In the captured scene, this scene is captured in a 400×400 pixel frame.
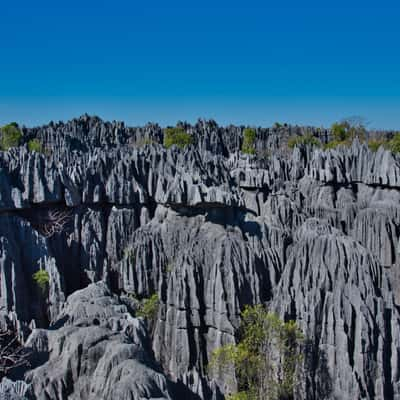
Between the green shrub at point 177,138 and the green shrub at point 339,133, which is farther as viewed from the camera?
the green shrub at point 339,133

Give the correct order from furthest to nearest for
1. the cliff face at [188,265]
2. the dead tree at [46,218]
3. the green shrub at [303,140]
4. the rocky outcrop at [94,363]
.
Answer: the green shrub at [303,140] → the dead tree at [46,218] → the cliff face at [188,265] → the rocky outcrop at [94,363]

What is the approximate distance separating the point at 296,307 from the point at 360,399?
14.4ft

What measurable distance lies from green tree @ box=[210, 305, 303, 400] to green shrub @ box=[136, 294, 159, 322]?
17.9 ft

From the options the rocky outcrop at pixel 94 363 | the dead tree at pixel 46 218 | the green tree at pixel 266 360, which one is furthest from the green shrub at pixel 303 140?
the rocky outcrop at pixel 94 363

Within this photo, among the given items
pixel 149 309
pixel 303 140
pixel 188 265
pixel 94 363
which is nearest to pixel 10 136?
pixel 303 140

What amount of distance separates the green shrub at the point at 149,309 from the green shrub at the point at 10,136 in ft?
134

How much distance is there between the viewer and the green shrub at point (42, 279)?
88.4 ft

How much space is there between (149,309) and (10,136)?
4547 cm

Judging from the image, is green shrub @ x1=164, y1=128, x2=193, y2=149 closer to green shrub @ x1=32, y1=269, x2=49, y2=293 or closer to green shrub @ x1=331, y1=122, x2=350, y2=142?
green shrub @ x1=331, y1=122, x2=350, y2=142

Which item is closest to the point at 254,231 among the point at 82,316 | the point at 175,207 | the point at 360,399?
the point at 175,207

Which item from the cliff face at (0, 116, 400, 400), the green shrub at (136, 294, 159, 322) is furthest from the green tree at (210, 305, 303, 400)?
the green shrub at (136, 294, 159, 322)

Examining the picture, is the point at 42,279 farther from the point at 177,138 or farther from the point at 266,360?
the point at 177,138

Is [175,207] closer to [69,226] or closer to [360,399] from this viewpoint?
[69,226]

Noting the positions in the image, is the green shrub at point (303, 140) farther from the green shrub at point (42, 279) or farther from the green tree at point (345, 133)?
the green shrub at point (42, 279)
